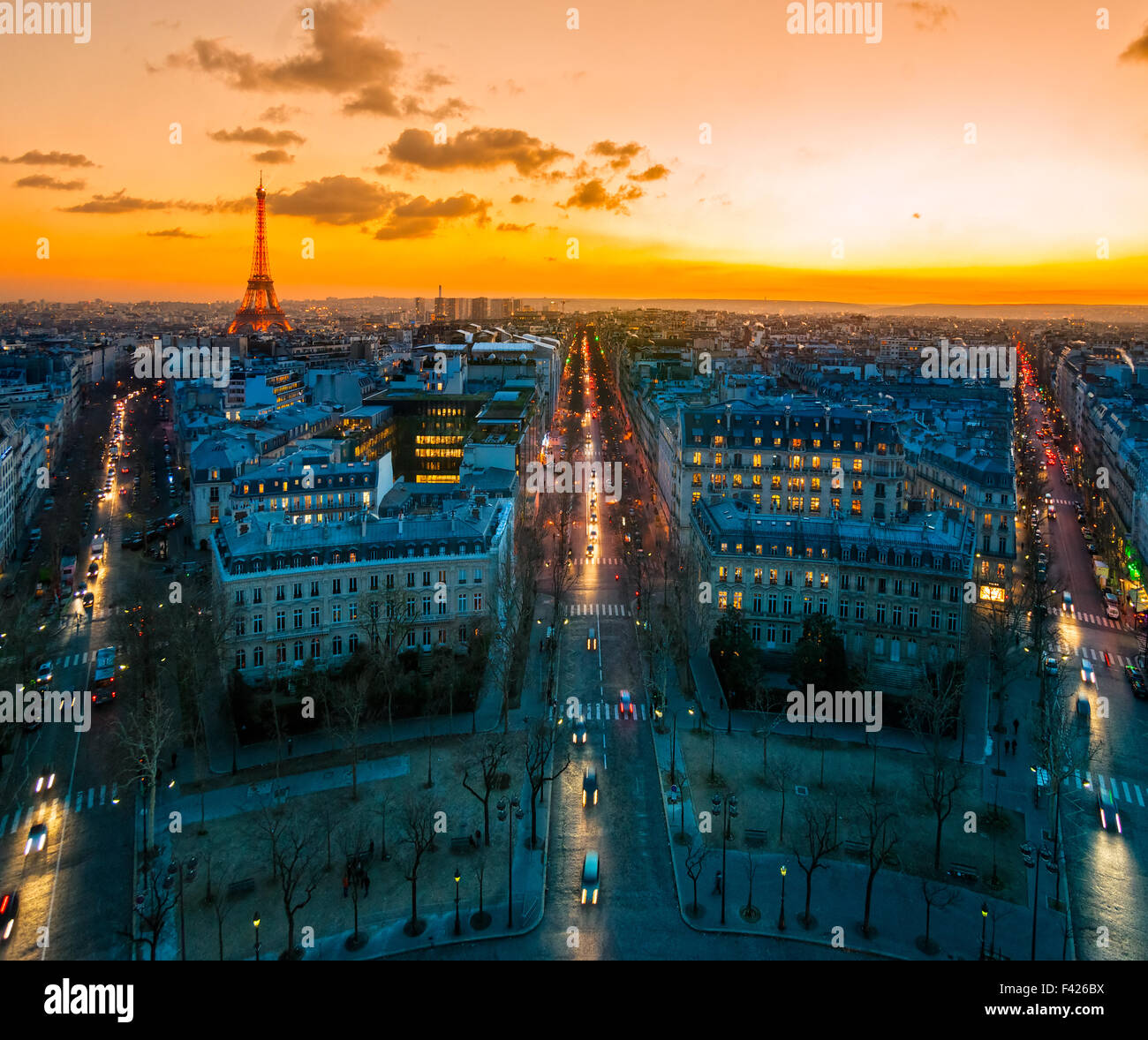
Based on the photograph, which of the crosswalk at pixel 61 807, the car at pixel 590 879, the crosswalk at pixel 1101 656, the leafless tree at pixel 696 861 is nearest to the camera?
the leafless tree at pixel 696 861

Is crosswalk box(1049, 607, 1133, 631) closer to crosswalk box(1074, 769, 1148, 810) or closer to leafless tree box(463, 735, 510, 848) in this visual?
crosswalk box(1074, 769, 1148, 810)

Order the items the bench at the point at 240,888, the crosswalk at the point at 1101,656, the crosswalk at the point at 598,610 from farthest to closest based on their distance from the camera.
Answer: the crosswalk at the point at 598,610 → the crosswalk at the point at 1101,656 → the bench at the point at 240,888

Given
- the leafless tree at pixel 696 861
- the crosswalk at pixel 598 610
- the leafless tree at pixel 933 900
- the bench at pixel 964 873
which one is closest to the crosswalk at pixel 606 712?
the leafless tree at pixel 696 861

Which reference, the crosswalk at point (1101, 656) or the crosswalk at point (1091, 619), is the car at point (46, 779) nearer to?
the crosswalk at point (1101, 656)

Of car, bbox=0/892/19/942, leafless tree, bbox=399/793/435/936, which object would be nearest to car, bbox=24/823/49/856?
car, bbox=0/892/19/942

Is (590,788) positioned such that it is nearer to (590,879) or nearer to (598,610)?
(590,879)

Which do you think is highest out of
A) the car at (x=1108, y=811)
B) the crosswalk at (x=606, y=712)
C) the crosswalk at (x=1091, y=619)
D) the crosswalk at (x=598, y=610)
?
the crosswalk at (x=598, y=610)
